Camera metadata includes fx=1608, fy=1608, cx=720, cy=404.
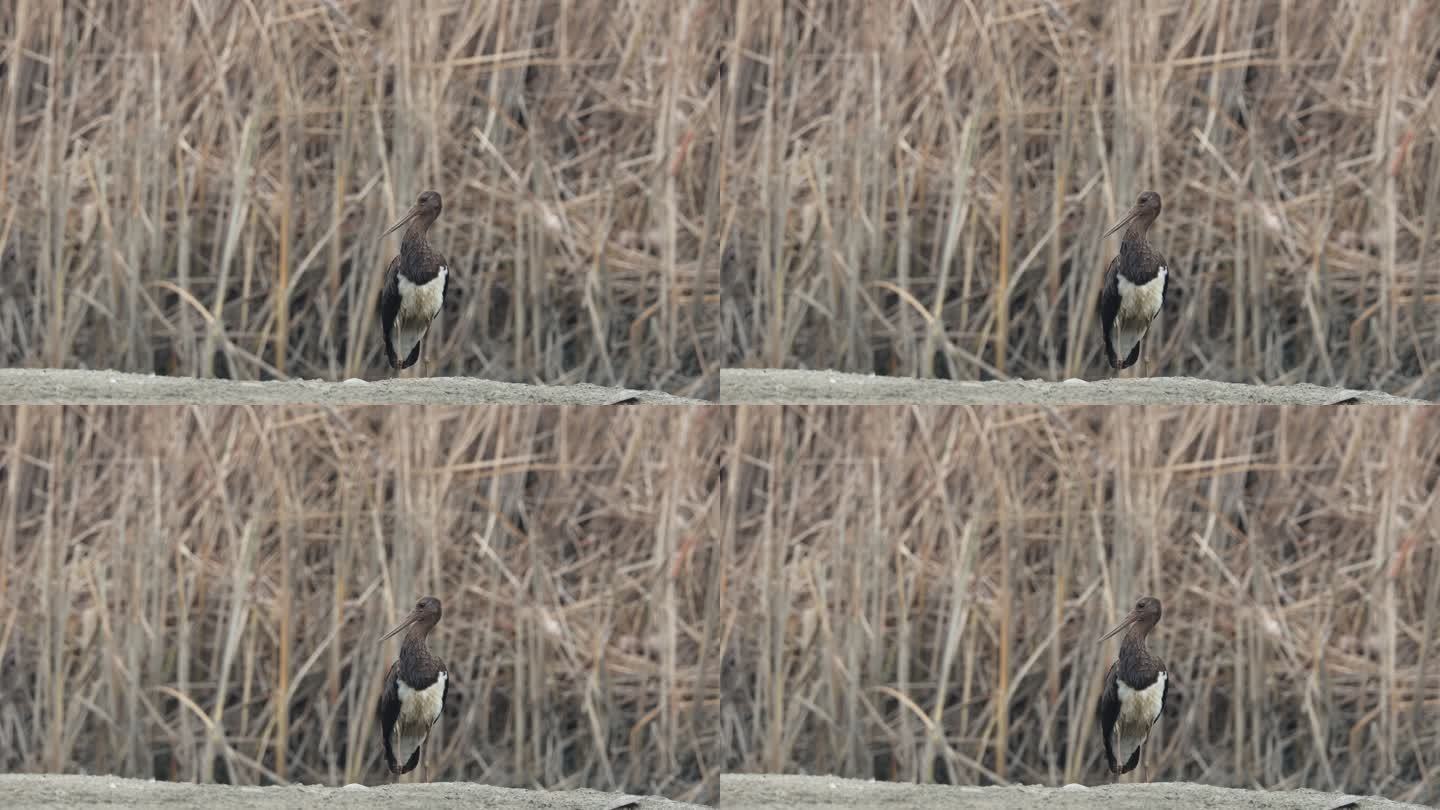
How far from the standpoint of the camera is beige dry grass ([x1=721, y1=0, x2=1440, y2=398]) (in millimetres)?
3225

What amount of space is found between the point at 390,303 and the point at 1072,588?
1.50 m

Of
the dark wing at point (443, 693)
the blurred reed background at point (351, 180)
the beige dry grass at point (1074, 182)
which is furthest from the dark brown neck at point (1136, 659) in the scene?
the dark wing at point (443, 693)

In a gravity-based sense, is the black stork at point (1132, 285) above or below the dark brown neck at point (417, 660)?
above

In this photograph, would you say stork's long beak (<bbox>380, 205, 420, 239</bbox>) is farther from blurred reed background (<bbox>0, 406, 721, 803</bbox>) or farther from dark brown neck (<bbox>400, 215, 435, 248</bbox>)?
blurred reed background (<bbox>0, 406, 721, 803</bbox>)

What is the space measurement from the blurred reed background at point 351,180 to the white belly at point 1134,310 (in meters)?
0.84

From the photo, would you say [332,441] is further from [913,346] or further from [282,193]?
[913,346]

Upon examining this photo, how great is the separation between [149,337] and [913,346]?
1.61m

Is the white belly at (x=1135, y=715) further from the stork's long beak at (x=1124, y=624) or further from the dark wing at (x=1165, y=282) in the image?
the dark wing at (x=1165, y=282)

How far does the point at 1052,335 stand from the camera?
11.1 feet

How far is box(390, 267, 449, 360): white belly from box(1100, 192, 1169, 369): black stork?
53.9 inches

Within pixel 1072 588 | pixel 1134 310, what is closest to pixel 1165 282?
pixel 1134 310

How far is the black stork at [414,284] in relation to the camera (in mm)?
3273

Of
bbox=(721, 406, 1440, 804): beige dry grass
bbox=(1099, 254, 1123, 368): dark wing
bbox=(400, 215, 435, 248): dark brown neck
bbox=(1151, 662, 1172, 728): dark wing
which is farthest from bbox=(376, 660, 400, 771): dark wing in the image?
bbox=(1099, 254, 1123, 368): dark wing

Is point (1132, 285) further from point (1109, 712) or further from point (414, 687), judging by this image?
point (414, 687)
